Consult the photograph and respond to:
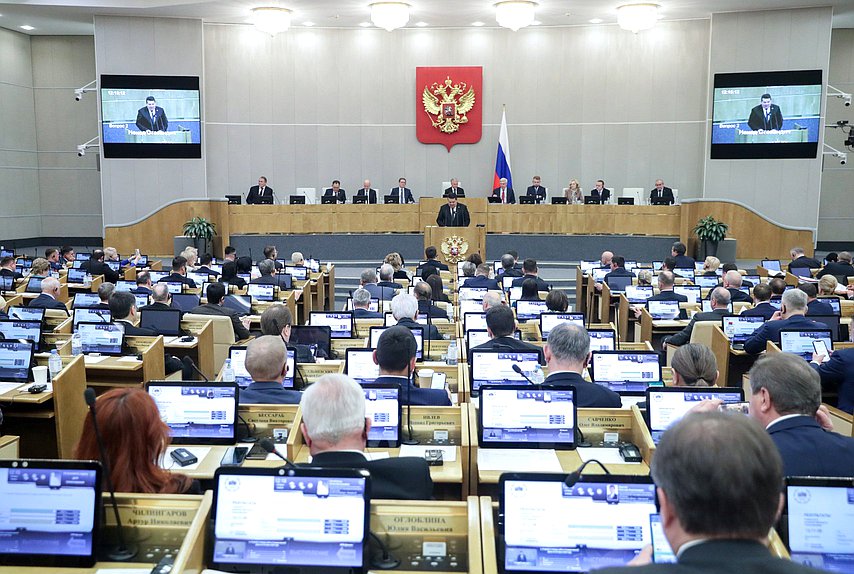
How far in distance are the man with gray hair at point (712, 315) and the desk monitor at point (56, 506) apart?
586cm

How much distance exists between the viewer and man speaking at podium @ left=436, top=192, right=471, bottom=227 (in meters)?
14.4

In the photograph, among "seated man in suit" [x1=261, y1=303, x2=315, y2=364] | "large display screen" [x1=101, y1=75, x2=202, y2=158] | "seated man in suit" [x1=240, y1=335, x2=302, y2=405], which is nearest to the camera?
"seated man in suit" [x1=240, y1=335, x2=302, y2=405]

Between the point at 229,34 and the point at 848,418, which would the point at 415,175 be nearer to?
the point at 229,34

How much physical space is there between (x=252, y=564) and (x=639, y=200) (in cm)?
1421

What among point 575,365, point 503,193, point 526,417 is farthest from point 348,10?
point 526,417

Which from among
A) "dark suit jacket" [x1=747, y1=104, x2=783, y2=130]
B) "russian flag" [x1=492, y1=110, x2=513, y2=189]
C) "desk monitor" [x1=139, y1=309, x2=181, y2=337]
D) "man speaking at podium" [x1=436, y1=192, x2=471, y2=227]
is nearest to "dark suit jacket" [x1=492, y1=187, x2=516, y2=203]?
"russian flag" [x1=492, y1=110, x2=513, y2=189]

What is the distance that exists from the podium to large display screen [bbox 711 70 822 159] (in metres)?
6.02

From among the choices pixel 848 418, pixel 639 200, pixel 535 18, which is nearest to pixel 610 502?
pixel 848 418

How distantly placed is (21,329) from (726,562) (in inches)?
239

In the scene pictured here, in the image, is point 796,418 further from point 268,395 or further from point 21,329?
point 21,329

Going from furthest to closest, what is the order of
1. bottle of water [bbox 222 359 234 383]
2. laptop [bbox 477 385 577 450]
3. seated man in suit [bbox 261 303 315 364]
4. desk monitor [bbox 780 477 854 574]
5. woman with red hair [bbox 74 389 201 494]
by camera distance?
seated man in suit [bbox 261 303 315 364], bottle of water [bbox 222 359 234 383], laptop [bbox 477 385 577 450], woman with red hair [bbox 74 389 201 494], desk monitor [bbox 780 477 854 574]

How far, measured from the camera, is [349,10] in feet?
50.8

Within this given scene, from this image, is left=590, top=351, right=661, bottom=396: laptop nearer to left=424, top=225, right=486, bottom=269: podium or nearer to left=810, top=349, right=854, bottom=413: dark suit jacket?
left=810, top=349, right=854, bottom=413: dark suit jacket

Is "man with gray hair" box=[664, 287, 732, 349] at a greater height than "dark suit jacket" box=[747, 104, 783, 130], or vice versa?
"dark suit jacket" box=[747, 104, 783, 130]
